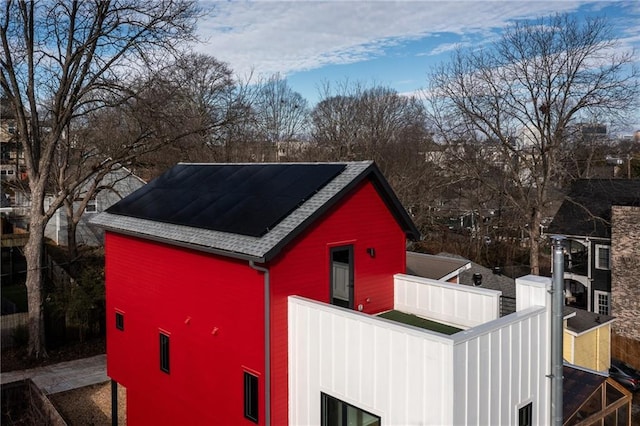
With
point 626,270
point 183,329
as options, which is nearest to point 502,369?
point 183,329

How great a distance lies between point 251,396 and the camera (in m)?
9.23

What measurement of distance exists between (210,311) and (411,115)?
134 feet

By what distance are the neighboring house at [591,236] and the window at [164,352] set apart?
2334 cm

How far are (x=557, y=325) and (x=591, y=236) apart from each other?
24038 mm

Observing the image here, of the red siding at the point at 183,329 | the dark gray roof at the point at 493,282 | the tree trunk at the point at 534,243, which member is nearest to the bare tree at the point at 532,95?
the tree trunk at the point at 534,243

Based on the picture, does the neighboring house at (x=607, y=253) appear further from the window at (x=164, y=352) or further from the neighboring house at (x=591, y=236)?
the window at (x=164, y=352)

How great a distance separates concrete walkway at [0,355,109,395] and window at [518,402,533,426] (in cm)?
1388

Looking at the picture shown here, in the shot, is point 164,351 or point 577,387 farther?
point 164,351

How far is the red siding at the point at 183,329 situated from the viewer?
9.36 metres

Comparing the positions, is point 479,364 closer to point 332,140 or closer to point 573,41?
point 573,41

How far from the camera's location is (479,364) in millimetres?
7164

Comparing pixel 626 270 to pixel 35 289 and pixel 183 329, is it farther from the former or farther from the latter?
pixel 35 289

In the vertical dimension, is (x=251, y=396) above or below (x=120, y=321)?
below

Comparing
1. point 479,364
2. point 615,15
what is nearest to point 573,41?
point 615,15
